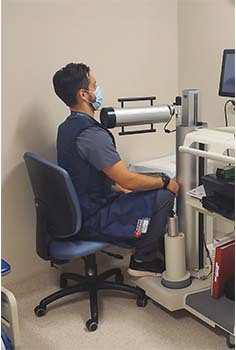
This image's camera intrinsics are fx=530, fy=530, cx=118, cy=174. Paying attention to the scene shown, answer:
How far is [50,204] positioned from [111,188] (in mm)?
370

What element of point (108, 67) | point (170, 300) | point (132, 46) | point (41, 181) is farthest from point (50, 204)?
point (132, 46)

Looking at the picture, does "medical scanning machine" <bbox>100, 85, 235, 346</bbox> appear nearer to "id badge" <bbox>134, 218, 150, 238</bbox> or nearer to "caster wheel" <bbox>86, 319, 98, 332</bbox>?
"id badge" <bbox>134, 218, 150, 238</bbox>

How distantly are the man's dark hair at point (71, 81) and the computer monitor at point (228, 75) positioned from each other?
74 centimetres

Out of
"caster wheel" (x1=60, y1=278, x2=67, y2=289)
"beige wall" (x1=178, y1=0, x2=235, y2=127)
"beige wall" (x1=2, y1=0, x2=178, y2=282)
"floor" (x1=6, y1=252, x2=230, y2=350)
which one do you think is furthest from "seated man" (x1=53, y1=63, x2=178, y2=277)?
"beige wall" (x1=178, y1=0, x2=235, y2=127)

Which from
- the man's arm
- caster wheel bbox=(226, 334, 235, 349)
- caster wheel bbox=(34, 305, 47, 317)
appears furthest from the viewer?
caster wheel bbox=(34, 305, 47, 317)

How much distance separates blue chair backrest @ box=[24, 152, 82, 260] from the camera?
243cm

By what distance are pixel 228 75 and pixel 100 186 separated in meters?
0.91

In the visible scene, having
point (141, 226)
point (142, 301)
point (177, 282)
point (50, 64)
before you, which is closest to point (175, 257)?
point (177, 282)

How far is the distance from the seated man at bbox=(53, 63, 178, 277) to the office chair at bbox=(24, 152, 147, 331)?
0.36 ft

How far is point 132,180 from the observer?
8.44ft

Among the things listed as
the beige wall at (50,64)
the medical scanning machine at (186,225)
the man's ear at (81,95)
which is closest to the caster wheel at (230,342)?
the medical scanning machine at (186,225)

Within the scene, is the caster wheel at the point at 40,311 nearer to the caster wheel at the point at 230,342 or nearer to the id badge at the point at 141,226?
the id badge at the point at 141,226

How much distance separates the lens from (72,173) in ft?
8.63

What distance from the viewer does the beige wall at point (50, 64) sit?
2785mm
